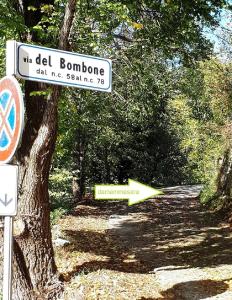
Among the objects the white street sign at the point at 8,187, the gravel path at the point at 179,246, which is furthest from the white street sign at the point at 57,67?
the gravel path at the point at 179,246

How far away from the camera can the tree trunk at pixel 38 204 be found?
7.43 metres

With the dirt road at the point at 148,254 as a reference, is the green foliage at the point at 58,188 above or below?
above

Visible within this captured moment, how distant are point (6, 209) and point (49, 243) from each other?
13.8 ft

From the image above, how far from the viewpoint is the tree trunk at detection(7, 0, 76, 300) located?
7.43 metres

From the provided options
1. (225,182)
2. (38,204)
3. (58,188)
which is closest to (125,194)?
(58,188)

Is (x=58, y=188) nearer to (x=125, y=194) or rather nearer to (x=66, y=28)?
(x=125, y=194)

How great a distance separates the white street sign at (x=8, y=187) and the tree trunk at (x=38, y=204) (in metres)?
3.64

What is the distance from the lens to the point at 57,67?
476 cm

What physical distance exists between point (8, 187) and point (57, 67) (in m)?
1.49

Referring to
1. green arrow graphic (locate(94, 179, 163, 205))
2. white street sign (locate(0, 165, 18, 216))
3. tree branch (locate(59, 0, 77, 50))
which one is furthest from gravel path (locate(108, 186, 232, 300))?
white street sign (locate(0, 165, 18, 216))

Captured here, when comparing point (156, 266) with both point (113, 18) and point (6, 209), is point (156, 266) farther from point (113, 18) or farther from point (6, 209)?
point (6, 209)

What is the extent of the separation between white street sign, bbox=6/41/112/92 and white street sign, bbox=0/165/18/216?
1016 millimetres

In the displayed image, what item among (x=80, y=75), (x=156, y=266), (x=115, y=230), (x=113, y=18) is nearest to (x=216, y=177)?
(x=115, y=230)

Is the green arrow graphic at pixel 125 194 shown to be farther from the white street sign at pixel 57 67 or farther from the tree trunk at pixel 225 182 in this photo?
the white street sign at pixel 57 67
